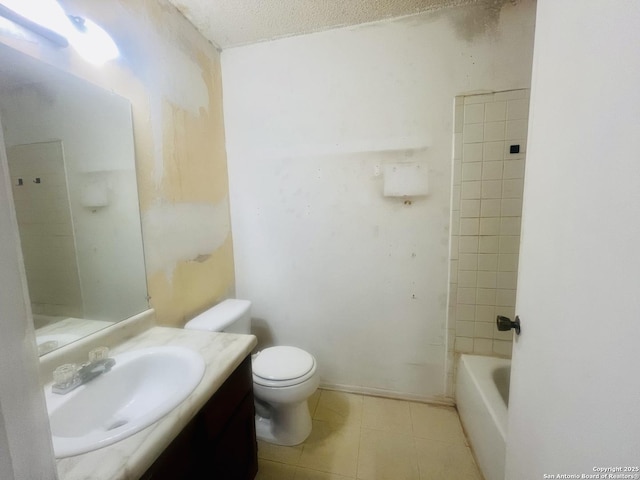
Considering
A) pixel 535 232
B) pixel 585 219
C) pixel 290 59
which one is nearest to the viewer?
pixel 585 219

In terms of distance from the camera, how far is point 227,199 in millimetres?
1773

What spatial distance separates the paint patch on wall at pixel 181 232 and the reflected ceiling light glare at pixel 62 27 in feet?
2.04

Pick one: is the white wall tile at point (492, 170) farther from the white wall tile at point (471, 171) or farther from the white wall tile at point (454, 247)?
the white wall tile at point (454, 247)

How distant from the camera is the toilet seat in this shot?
1296 millimetres

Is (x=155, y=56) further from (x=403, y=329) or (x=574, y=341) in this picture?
(x=403, y=329)

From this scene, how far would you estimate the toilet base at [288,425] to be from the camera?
54.8 inches

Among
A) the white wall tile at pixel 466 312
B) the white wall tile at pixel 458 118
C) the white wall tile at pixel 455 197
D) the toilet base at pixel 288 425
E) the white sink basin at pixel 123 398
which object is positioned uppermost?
the white wall tile at pixel 458 118

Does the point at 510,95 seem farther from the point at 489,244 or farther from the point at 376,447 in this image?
the point at 376,447

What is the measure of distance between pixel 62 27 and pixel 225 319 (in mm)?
1323

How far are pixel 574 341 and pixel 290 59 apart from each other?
189 cm

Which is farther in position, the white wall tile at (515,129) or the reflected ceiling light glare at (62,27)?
the white wall tile at (515,129)

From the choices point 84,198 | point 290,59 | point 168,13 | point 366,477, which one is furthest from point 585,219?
point 168,13

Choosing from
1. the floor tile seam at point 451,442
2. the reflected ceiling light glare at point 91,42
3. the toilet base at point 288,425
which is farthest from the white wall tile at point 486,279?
the reflected ceiling light glare at point 91,42
